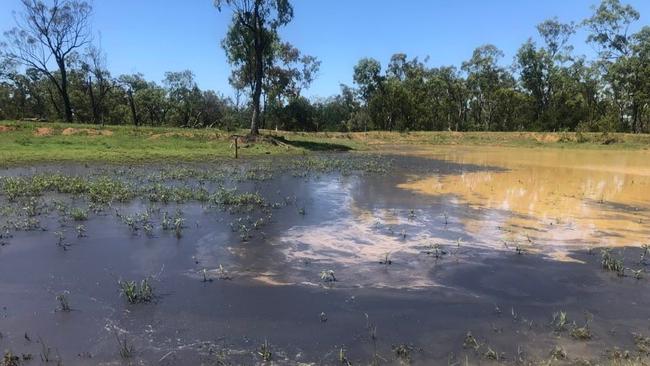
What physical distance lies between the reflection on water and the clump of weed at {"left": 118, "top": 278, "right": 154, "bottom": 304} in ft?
24.1

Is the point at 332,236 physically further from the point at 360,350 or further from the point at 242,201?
the point at 360,350

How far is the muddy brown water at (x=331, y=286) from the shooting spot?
233 inches

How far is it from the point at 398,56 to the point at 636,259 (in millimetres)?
73807

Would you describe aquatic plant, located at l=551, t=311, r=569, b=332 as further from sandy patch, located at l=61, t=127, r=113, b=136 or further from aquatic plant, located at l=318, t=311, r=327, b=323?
sandy patch, located at l=61, t=127, r=113, b=136

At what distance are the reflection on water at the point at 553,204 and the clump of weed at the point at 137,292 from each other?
7.35m

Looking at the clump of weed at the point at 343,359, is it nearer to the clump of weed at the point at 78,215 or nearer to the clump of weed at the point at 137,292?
the clump of weed at the point at 137,292

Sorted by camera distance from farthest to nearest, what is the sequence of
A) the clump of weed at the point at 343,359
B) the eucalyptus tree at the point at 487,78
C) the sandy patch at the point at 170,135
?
the eucalyptus tree at the point at 487,78 < the sandy patch at the point at 170,135 < the clump of weed at the point at 343,359

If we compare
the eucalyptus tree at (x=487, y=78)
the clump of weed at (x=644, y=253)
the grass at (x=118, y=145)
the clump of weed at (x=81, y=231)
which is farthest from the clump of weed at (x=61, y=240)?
the eucalyptus tree at (x=487, y=78)

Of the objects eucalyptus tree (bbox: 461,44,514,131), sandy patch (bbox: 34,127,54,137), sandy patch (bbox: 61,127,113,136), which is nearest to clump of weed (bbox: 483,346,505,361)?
sandy patch (bbox: 61,127,113,136)

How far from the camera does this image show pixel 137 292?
7.16 m

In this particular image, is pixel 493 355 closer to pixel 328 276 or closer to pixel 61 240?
pixel 328 276

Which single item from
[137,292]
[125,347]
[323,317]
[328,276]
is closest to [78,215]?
[137,292]

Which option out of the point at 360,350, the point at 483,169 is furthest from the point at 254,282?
the point at 483,169

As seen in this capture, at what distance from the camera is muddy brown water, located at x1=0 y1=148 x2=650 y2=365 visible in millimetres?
5922
